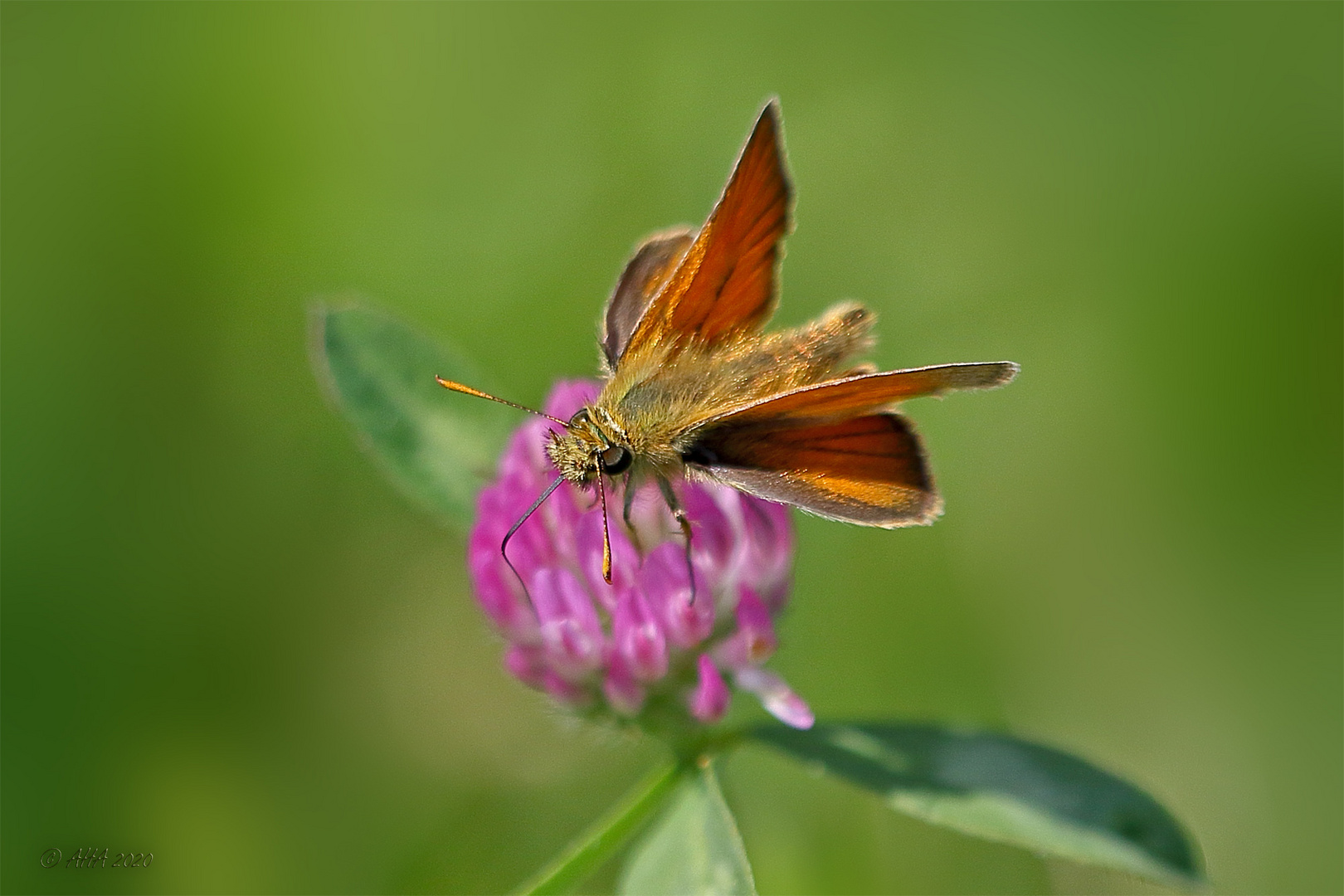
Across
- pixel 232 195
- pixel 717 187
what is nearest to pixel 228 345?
pixel 232 195

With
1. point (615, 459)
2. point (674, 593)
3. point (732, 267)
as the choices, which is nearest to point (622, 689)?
point (674, 593)

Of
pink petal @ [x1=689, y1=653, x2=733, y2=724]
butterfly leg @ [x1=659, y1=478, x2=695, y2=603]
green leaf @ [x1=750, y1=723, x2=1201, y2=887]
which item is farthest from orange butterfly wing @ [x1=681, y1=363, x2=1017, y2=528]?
green leaf @ [x1=750, y1=723, x2=1201, y2=887]

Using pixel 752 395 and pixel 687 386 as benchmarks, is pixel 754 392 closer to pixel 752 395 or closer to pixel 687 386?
pixel 752 395

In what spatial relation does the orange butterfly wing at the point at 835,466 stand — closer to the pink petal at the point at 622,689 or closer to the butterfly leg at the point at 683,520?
the butterfly leg at the point at 683,520

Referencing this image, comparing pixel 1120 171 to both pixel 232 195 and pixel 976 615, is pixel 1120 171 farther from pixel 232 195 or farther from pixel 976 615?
pixel 232 195

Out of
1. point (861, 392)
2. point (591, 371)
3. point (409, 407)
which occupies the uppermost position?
point (591, 371)

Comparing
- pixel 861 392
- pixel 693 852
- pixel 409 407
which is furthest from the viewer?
pixel 409 407
